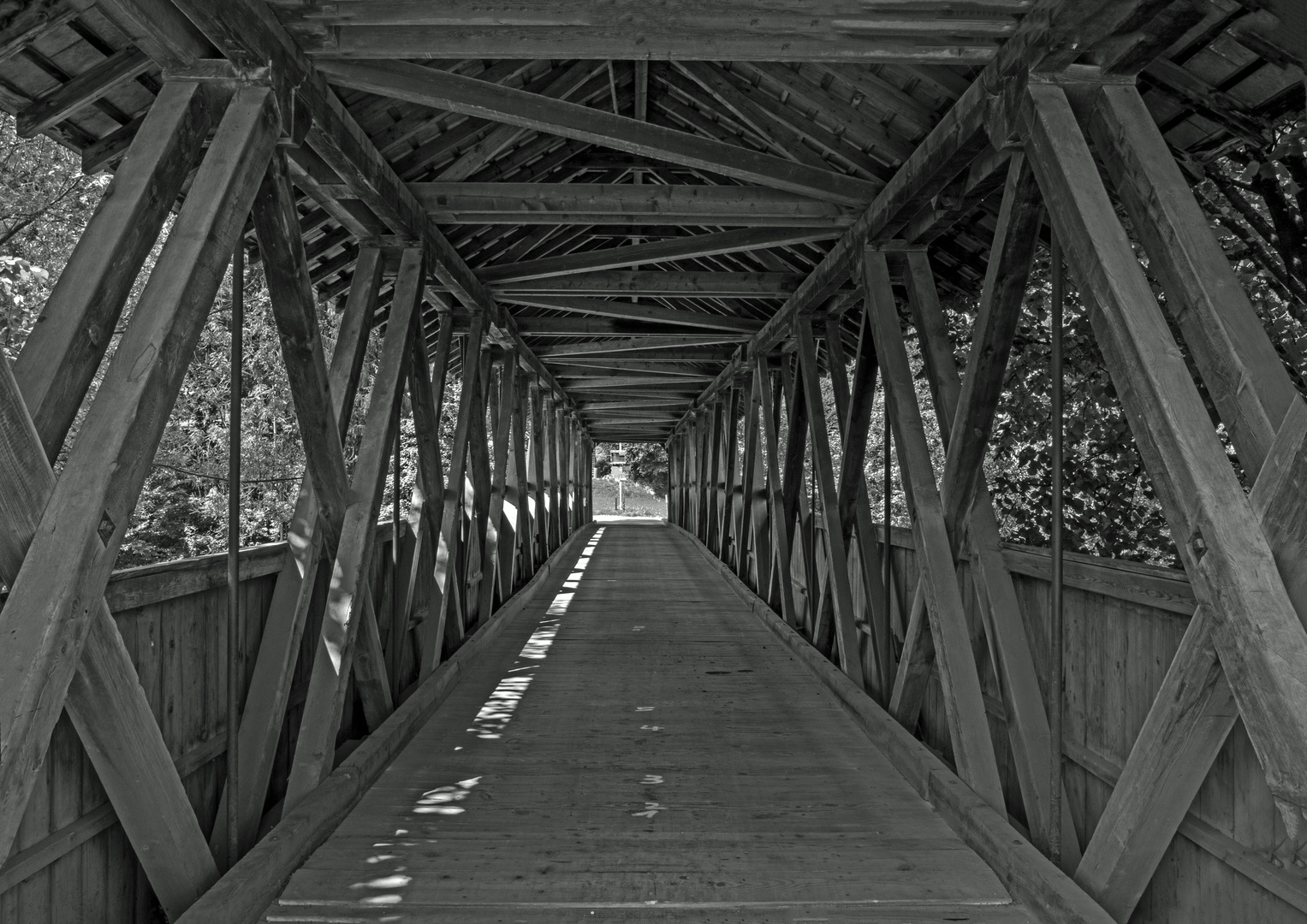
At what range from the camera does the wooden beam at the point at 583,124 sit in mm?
3734

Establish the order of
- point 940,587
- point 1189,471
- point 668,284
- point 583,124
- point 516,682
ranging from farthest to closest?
point 668,284
point 516,682
point 583,124
point 940,587
point 1189,471

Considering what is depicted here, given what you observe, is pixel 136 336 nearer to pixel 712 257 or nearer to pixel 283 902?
pixel 283 902

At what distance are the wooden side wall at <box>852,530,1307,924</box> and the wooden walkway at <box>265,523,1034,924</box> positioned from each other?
1.55ft

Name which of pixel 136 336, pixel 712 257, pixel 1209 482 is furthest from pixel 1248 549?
pixel 712 257

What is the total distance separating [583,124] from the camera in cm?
427

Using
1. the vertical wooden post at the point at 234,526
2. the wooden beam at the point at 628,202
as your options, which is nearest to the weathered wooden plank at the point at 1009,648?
the wooden beam at the point at 628,202

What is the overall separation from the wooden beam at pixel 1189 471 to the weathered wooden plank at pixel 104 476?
7.89 feet

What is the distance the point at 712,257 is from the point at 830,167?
3561 mm

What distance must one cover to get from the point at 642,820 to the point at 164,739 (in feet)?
5.42

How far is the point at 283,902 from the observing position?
2.88 meters

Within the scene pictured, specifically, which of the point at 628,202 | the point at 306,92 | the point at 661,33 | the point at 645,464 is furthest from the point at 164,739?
the point at 645,464

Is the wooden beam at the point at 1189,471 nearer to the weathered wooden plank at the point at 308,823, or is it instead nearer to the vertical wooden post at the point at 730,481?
the weathered wooden plank at the point at 308,823

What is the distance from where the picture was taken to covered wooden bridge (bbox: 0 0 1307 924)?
2.34 m

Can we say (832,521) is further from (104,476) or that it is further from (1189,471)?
(104,476)
